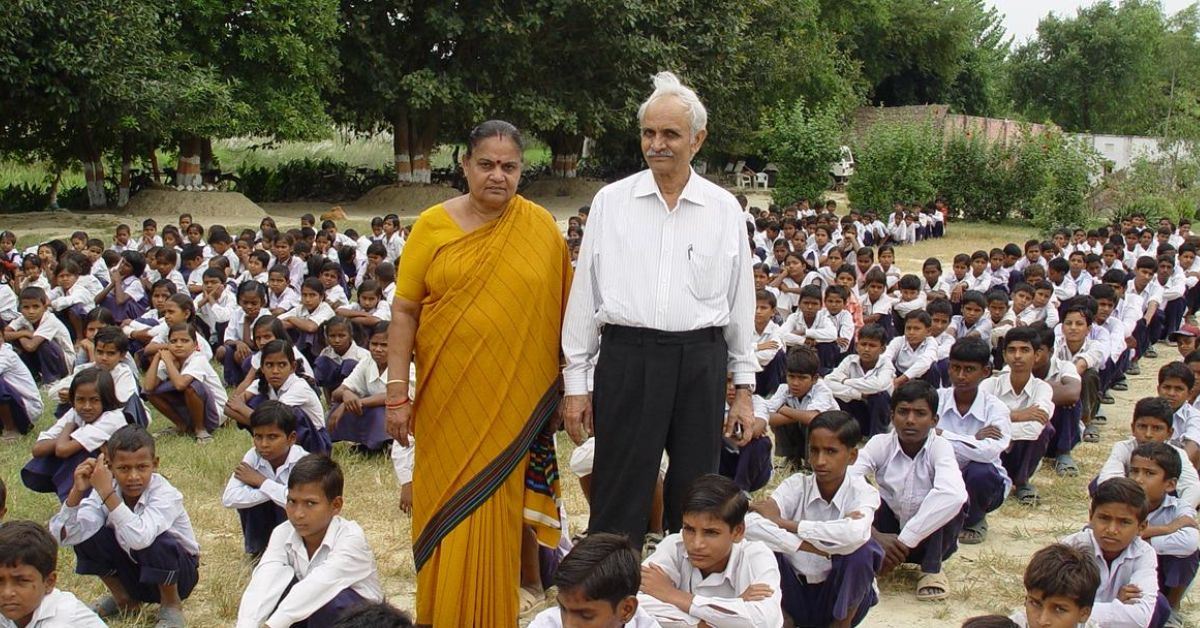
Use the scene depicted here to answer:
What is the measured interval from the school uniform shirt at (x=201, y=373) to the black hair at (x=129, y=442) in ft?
8.37

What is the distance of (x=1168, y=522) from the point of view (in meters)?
3.90

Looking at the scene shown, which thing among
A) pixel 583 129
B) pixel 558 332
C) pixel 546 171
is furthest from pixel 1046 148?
pixel 558 332

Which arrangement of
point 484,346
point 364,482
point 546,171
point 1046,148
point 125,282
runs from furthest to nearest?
point 546,171
point 1046,148
point 125,282
point 364,482
point 484,346

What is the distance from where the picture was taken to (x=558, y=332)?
3303 millimetres

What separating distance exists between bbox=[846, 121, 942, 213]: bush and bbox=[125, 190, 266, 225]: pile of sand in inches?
424

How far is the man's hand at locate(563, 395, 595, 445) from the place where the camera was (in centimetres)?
317

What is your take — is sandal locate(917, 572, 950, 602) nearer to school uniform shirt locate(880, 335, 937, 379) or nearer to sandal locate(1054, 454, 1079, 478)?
sandal locate(1054, 454, 1079, 478)

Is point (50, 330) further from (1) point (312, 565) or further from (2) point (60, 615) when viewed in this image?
(2) point (60, 615)

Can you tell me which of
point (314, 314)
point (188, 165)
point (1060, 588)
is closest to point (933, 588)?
point (1060, 588)

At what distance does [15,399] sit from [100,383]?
2.15 metres

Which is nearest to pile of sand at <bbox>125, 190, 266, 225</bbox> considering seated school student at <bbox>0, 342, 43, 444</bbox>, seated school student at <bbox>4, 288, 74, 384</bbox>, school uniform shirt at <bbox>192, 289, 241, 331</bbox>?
school uniform shirt at <bbox>192, 289, 241, 331</bbox>

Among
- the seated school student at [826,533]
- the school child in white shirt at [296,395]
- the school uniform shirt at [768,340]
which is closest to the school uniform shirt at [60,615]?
the seated school student at [826,533]

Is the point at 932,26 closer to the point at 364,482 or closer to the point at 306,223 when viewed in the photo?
the point at 306,223

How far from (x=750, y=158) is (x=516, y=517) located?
30402mm
